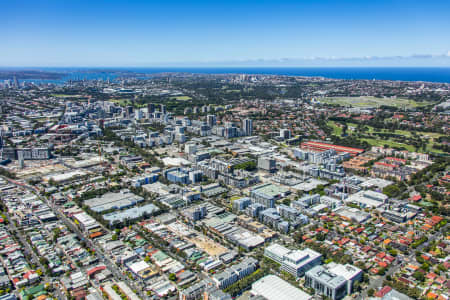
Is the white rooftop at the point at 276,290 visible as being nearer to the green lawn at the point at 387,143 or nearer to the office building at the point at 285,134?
the office building at the point at 285,134

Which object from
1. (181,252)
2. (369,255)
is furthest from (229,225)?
(369,255)

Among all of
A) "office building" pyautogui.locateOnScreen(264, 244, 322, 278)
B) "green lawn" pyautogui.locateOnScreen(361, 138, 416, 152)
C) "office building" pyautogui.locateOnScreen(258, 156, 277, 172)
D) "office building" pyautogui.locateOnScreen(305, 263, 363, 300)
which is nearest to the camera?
"office building" pyautogui.locateOnScreen(305, 263, 363, 300)

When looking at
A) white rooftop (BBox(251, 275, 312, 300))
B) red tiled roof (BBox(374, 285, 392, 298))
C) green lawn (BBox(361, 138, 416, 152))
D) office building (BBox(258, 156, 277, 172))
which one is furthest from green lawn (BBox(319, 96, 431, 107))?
white rooftop (BBox(251, 275, 312, 300))

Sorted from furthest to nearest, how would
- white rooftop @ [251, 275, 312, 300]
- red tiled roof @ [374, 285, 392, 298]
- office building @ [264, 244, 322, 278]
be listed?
1. office building @ [264, 244, 322, 278]
2. red tiled roof @ [374, 285, 392, 298]
3. white rooftop @ [251, 275, 312, 300]

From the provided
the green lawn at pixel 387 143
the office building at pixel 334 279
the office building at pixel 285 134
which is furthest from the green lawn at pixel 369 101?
the office building at pixel 334 279

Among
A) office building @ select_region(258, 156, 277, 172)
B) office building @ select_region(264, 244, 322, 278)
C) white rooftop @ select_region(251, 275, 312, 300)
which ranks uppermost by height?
office building @ select_region(258, 156, 277, 172)

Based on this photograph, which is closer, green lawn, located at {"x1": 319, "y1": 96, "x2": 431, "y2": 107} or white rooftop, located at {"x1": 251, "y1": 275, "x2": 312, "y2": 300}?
white rooftop, located at {"x1": 251, "y1": 275, "x2": 312, "y2": 300}

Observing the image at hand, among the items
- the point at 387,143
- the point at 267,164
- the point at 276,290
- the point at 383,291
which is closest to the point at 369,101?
the point at 387,143

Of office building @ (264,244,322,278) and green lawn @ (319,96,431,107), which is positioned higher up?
green lawn @ (319,96,431,107)

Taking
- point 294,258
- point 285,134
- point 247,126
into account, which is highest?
point 247,126

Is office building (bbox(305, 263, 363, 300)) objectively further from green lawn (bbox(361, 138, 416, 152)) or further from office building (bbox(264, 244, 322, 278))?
green lawn (bbox(361, 138, 416, 152))

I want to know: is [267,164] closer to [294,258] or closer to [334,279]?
[294,258]
